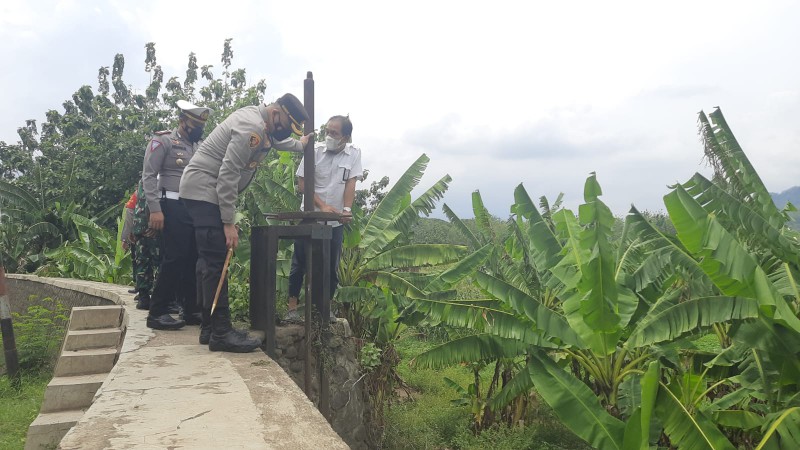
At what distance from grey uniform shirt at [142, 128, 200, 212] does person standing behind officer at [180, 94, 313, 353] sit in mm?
808

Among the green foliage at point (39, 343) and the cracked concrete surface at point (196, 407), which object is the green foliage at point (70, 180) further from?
the cracked concrete surface at point (196, 407)

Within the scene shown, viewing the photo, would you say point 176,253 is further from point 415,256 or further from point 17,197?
point 17,197

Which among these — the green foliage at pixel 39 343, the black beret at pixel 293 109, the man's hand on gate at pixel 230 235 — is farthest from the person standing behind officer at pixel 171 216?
the green foliage at pixel 39 343

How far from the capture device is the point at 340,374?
588cm

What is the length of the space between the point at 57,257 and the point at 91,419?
1037cm

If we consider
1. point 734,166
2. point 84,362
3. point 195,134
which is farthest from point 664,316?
point 84,362

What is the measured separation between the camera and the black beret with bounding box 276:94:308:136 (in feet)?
14.2

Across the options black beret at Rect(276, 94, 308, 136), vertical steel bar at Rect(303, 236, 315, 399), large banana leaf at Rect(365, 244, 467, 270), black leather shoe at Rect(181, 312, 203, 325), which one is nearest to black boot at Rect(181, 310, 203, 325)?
black leather shoe at Rect(181, 312, 203, 325)

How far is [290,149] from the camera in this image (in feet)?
15.5

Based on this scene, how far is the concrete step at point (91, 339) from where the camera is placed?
539 cm

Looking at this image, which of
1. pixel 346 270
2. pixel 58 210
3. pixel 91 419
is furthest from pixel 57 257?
pixel 91 419

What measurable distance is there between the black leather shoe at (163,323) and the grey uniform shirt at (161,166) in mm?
902

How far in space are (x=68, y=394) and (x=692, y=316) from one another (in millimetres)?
4682

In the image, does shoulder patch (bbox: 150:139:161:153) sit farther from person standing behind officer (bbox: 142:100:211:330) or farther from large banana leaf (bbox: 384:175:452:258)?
large banana leaf (bbox: 384:175:452:258)
